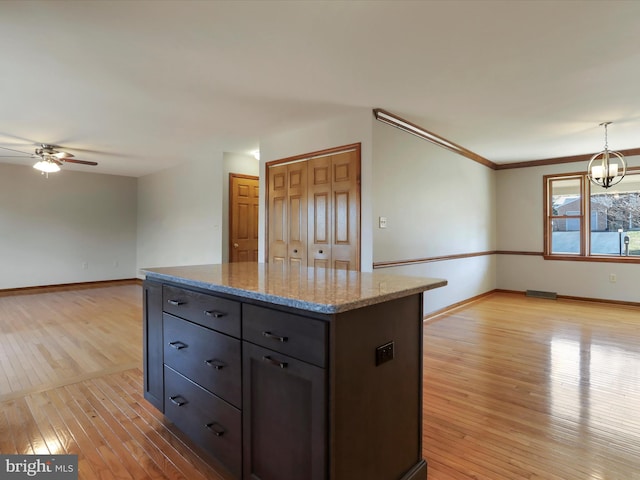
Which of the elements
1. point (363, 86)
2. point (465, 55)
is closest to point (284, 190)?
point (363, 86)

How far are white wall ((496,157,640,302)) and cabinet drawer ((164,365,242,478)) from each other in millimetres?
6531

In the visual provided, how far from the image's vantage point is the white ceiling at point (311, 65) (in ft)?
6.89

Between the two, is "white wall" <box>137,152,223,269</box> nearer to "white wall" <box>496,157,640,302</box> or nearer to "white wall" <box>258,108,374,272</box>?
"white wall" <box>258,108,374,272</box>

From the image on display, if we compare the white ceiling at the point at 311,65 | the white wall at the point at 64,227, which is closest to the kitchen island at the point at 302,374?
the white ceiling at the point at 311,65

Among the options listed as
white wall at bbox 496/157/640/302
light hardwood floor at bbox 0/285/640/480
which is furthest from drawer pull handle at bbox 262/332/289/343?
white wall at bbox 496/157/640/302

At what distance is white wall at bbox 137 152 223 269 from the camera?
5867 mm

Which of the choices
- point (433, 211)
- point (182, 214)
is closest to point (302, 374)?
point (433, 211)

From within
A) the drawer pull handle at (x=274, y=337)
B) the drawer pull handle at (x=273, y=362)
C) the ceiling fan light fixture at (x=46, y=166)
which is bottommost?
the drawer pull handle at (x=273, y=362)

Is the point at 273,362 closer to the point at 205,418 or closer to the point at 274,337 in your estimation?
the point at 274,337

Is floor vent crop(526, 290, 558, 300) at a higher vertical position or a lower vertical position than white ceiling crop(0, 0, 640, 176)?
lower

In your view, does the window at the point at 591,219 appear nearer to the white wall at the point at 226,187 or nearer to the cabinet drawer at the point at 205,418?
the white wall at the point at 226,187

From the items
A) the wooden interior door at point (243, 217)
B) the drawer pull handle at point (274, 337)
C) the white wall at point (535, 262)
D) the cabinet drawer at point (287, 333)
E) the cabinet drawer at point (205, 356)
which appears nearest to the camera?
the cabinet drawer at point (287, 333)

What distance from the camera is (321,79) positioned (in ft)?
9.78

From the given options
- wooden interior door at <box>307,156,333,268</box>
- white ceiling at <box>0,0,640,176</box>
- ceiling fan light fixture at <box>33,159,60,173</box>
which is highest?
white ceiling at <box>0,0,640,176</box>
